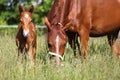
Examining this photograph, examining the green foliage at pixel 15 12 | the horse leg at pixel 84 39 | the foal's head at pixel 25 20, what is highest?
the foal's head at pixel 25 20

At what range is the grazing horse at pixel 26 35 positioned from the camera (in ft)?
24.3

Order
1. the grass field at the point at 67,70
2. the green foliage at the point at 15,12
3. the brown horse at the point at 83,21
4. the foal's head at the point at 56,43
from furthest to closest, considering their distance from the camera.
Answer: the green foliage at the point at 15,12 < the brown horse at the point at 83,21 < the foal's head at the point at 56,43 < the grass field at the point at 67,70

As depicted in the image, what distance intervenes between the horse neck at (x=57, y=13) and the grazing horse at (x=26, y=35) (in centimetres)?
44

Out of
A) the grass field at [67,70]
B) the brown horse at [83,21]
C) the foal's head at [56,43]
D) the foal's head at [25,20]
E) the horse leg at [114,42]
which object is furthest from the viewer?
the horse leg at [114,42]

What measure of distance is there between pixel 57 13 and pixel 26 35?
28.7 inches

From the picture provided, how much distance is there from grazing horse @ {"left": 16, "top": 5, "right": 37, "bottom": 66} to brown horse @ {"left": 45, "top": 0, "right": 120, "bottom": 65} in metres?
0.40

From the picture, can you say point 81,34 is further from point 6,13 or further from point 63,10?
point 6,13

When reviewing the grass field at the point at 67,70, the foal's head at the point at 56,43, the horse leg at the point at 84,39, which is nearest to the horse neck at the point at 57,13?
the foal's head at the point at 56,43

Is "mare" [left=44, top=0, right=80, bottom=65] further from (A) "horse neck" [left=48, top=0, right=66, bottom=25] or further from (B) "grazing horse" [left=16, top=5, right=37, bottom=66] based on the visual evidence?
(B) "grazing horse" [left=16, top=5, right=37, bottom=66]

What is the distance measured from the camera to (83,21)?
784 cm

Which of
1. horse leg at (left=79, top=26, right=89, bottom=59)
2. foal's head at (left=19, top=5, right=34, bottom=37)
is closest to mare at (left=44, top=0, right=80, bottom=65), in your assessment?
foal's head at (left=19, top=5, right=34, bottom=37)

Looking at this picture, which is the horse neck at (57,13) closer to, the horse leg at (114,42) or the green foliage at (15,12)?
the horse leg at (114,42)

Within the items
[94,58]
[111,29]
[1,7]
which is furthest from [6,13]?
[94,58]

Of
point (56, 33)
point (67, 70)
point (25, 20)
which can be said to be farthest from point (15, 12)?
point (67, 70)
